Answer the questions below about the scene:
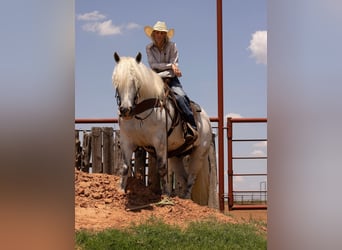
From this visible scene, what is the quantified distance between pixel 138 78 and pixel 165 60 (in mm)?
508

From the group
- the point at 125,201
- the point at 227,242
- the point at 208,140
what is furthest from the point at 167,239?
Answer: the point at 208,140

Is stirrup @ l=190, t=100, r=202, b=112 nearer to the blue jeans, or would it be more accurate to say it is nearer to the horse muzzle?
the blue jeans

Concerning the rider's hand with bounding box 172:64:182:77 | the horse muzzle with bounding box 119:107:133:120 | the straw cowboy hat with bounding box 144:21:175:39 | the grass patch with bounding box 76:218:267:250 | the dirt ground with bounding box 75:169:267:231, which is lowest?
the grass patch with bounding box 76:218:267:250

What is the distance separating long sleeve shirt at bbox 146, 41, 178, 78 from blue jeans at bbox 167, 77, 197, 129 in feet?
0.21

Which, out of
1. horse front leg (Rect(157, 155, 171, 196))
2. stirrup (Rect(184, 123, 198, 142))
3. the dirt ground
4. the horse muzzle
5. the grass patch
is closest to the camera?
the grass patch

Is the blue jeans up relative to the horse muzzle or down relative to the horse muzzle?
up

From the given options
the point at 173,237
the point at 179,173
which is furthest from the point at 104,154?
the point at 173,237

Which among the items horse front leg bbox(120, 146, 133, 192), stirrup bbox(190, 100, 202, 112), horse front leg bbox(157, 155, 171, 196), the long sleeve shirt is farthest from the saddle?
horse front leg bbox(120, 146, 133, 192)

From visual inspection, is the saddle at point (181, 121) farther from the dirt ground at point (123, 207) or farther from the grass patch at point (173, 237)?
the grass patch at point (173, 237)

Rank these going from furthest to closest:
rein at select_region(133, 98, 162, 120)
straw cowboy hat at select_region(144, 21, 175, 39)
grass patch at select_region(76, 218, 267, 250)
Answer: straw cowboy hat at select_region(144, 21, 175, 39)
rein at select_region(133, 98, 162, 120)
grass patch at select_region(76, 218, 267, 250)

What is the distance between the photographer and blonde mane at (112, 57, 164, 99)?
11.5ft

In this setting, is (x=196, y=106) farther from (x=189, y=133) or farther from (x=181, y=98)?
(x=181, y=98)

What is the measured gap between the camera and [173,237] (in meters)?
3.02

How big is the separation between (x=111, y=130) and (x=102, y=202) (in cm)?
124
